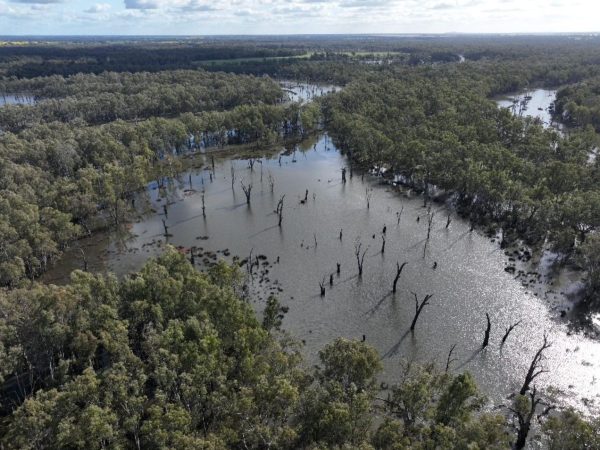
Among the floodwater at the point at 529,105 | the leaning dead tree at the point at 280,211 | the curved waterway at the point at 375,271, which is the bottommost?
the curved waterway at the point at 375,271

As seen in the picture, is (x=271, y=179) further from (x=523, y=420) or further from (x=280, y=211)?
(x=523, y=420)

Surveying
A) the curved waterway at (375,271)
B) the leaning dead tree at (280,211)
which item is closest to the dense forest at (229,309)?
the curved waterway at (375,271)

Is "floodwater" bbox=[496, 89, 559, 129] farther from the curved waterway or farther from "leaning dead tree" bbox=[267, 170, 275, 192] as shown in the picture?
"leaning dead tree" bbox=[267, 170, 275, 192]

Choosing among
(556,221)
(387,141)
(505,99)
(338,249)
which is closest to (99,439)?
(338,249)

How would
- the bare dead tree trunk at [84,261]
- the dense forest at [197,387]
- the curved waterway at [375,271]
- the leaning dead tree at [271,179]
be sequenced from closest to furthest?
the dense forest at [197,387]
the curved waterway at [375,271]
the bare dead tree trunk at [84,261]
the leaning dead tree at [271,179]

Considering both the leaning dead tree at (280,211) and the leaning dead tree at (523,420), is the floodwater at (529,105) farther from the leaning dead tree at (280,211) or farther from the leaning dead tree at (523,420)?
the leaning dead tree at (523,420)

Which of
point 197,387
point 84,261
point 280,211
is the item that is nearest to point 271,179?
point 280,211

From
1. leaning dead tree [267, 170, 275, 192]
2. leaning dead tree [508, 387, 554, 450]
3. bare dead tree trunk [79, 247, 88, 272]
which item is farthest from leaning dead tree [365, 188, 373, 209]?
bare dead tree trunk [79, 247, 88, 272]

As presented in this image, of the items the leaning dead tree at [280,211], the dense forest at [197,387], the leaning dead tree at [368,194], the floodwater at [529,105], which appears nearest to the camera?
the dense forest at [197,387]
